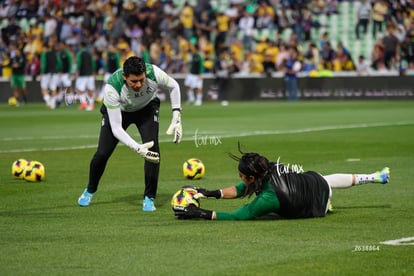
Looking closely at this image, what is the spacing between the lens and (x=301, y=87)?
45.6 metres

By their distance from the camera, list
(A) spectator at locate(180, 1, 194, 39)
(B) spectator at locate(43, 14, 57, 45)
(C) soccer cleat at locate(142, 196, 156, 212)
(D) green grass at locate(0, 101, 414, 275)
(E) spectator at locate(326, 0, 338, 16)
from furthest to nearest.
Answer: (B) spectator at locate(43, 14, 57, 45) → (A) spectator at locate(180, 1, 194, 39) → (E) spectator at locate(326, 0, 338, 16) → (C) soccer cleat at locate(142, 196, 156, 212) → (D) green grass at locate(0, 101, 414, 275)

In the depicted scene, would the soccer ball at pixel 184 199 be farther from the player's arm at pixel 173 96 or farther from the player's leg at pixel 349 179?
the player's leg at pixel 349 179

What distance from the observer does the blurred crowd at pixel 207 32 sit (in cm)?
4556

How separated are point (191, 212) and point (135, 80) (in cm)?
179

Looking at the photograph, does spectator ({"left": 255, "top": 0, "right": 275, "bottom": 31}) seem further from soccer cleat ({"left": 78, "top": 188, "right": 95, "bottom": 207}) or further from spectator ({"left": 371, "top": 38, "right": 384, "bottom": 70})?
soccer cleat ({"left": 78, "top": 188, "right": 95, "bottom": 207})

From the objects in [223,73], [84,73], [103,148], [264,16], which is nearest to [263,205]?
[103,148]

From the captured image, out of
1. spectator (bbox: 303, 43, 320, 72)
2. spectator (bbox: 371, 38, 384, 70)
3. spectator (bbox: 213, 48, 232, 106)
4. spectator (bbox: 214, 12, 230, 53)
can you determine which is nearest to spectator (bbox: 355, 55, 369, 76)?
spectator (bbox: 371, 38, 384, 70)

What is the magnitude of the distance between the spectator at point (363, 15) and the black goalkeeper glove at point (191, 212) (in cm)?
3626

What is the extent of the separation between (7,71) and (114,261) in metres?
39.6

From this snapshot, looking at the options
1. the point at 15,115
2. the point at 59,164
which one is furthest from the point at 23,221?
the point at 15,115

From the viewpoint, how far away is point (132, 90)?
1271 cm

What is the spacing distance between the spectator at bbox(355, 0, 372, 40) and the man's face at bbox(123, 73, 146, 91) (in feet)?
117

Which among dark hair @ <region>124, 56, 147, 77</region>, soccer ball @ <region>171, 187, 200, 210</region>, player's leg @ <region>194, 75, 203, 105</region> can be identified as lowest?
player's leg @ <region>194, 75, 203, 105</region>

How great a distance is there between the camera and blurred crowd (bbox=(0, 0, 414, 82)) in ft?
149
